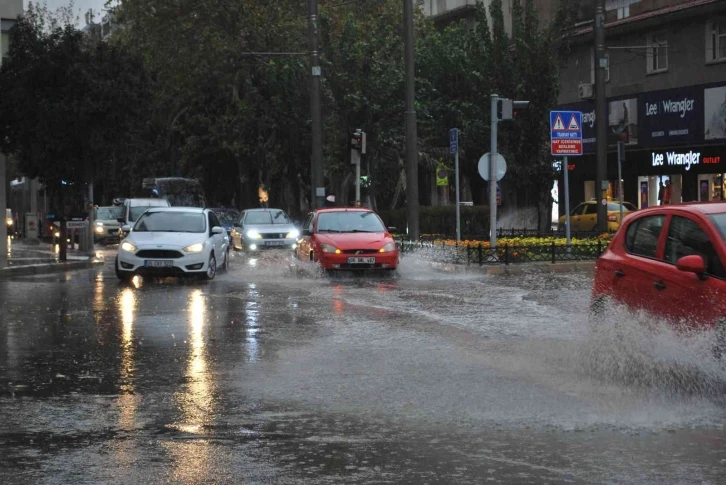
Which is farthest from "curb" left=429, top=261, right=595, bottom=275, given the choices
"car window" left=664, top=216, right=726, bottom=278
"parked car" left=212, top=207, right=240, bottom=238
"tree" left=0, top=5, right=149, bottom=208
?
"parked car" left=212, top=207, right=240, bottom=238

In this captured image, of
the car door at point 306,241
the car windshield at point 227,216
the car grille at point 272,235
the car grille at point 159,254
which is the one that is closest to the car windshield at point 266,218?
the car grille at point 272,235

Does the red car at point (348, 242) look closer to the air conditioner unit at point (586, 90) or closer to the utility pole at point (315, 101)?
the utility pole at point (315, 101)

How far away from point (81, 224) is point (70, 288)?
15.6m

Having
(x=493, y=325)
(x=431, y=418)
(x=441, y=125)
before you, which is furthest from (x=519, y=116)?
(x=431, y=418)

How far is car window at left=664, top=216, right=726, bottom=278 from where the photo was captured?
926 cm

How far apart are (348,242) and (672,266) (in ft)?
47.8

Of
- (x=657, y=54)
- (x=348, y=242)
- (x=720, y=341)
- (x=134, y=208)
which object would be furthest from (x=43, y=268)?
(x=657, y=54)

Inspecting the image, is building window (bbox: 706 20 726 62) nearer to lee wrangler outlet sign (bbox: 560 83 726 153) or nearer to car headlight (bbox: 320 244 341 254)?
lee wrangler outlet sign (bbox: 560 83 726 153)

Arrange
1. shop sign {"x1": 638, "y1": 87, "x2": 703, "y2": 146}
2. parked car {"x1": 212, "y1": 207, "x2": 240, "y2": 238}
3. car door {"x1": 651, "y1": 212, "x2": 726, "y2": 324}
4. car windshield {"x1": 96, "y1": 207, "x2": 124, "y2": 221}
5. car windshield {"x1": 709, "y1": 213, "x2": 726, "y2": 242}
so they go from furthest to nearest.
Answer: car windshield {"x1": 96, "y1": 207, "x2": 124, "y2": 221}, parked car {"x1": 212, "y1": 207, "x2": 240, "y2": 238}, shop sign {"x1": 638, "y1": 87, "x2": 703, "y2": 146}, car windshield {"x1": 709, "y1": 213, "x2": 726, "y2": 242}, car door {"x1": 651, "y1": 212, "x2": 726, "y2": 324}

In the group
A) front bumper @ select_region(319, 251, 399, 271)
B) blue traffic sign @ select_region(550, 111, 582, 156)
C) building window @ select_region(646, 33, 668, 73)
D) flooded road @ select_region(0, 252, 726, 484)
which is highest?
building window @ select_region(646, 33, 668, 73)

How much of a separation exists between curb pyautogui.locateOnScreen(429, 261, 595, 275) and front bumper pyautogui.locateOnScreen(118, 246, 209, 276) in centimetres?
589

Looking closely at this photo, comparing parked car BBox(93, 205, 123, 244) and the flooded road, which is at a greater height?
parked car BBox(93, 205, 123, 244)

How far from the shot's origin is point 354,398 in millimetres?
9258

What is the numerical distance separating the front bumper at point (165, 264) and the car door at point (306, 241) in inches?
110
